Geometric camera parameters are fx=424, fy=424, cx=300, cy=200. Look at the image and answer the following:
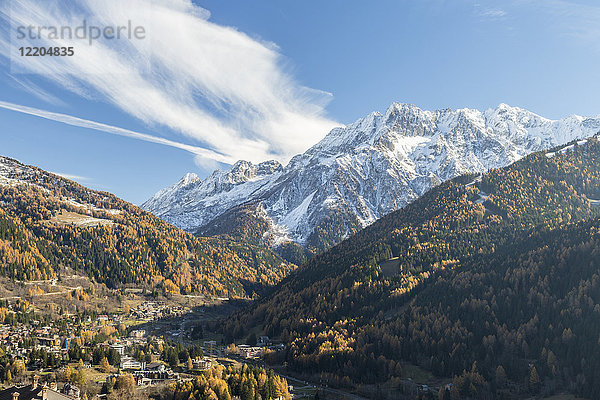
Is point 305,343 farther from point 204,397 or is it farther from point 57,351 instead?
point 57,351

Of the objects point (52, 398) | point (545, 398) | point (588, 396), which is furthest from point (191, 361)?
point (588, 396)

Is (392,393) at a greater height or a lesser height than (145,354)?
lesser

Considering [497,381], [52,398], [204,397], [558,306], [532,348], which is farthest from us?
[558,306]

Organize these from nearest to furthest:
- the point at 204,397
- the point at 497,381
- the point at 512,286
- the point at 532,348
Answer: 1. the point at 204,397
2. the point at 497,381
3. the point at 532,348
4. the point at 512,286

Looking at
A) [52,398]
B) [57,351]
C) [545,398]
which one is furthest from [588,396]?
[57,351]

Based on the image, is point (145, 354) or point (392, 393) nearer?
point (392, 393)

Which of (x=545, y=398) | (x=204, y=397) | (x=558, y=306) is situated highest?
(x=558, y=306)

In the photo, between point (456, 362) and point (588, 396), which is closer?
point (588, 396)

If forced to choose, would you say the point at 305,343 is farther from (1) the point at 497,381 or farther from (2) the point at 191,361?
(1) the point at 497,381

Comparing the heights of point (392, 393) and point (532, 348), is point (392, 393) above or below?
below
